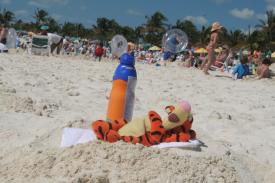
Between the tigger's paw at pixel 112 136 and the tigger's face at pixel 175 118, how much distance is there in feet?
1.26

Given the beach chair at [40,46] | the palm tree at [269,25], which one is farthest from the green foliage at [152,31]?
the beach chair at [40,46]

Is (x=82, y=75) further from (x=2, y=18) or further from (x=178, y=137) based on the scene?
(x=2, y=18)

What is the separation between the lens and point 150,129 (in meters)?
3.06

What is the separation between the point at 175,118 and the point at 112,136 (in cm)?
51

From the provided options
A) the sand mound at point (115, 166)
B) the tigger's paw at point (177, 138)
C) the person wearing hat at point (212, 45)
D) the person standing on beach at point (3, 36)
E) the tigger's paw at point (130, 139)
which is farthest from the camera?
the person standing on beach at point (3, 36)

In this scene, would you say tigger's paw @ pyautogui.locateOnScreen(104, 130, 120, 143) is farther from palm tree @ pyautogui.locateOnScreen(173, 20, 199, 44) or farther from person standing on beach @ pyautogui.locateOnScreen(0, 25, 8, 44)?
palm tree @ pyautogui.locateOnScreen(173, 20, 199, 44)

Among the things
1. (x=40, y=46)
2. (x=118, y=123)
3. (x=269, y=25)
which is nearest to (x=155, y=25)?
(x=269, y=25)

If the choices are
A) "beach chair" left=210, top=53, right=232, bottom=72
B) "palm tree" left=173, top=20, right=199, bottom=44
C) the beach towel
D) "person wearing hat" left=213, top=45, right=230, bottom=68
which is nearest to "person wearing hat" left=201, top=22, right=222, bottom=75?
"beach chair" left=210, top=53, right=232, bottom=72

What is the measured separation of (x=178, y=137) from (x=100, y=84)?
3.74m

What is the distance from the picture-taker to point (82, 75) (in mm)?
7742

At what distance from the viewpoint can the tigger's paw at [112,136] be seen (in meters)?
2.93

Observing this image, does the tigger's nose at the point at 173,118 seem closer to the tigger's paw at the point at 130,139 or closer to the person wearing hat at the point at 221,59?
the tigger's paw at the point at 130,139

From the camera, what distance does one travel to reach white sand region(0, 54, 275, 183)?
98.1 inches

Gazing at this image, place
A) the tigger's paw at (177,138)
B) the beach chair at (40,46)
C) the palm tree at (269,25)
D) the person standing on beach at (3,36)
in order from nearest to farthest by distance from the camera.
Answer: the tigger's paw at (177,138)
the person standing on beach at (3,36)
the beach chair at (40,46)
the palm tree at (269,25)
